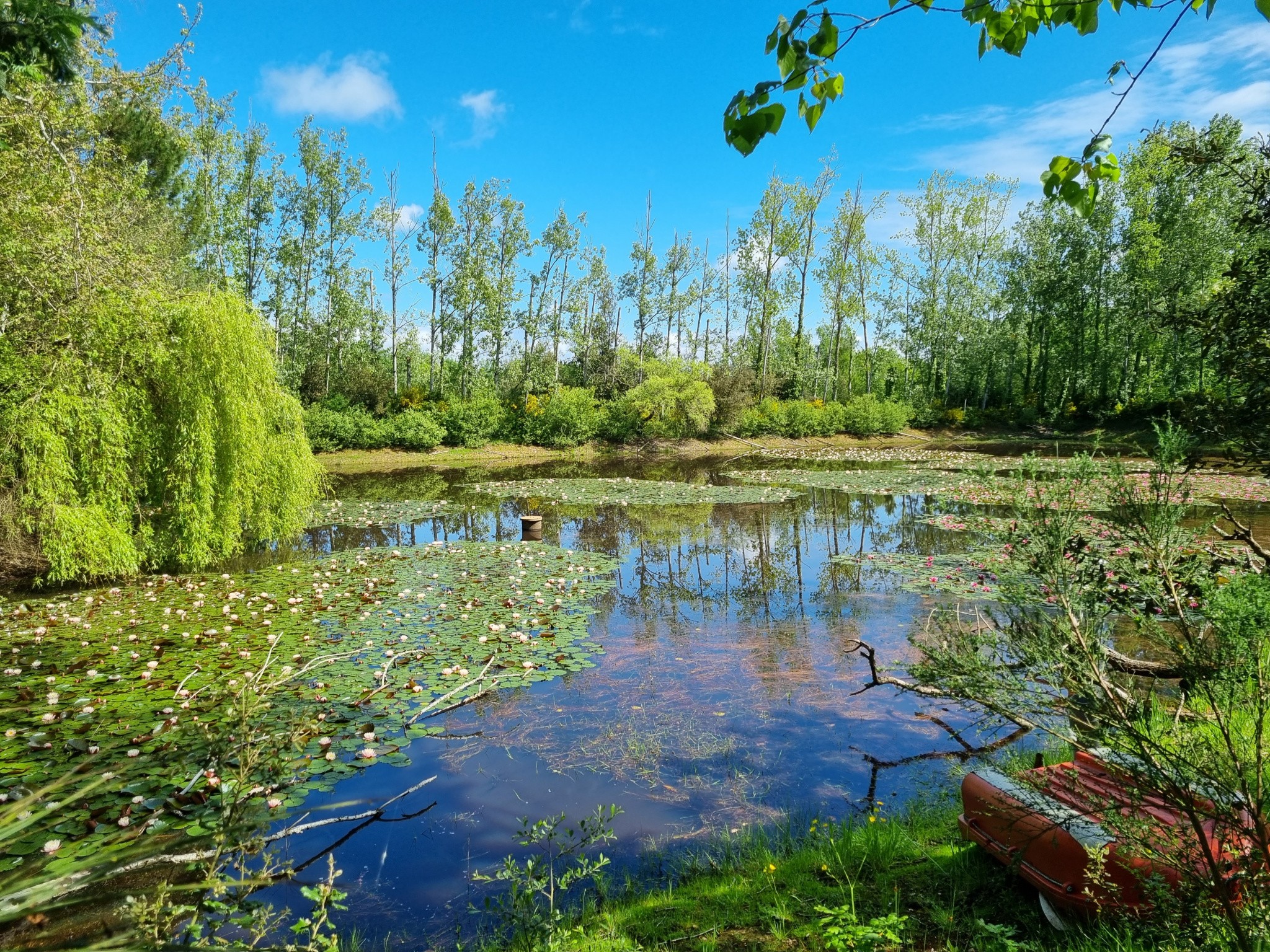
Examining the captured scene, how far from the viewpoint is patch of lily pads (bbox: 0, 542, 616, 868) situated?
410 centimetres

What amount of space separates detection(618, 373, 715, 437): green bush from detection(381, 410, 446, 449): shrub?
9.88 m

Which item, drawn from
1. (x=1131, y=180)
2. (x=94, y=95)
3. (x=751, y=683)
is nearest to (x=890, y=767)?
(x=751, y=683)

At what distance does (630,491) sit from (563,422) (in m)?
15.2

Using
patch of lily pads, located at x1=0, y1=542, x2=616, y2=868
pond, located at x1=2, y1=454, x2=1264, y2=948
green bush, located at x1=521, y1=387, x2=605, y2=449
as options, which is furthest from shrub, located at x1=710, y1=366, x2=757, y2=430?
patch of lily pads, located at x1=0, y1=542, x2=616, y2=868

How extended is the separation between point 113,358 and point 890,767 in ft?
34.8

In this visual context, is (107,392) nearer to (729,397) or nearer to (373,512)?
(373,512)

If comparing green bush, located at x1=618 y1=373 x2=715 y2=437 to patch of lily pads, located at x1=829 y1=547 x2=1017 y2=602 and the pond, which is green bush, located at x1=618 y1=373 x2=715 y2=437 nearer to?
the pond

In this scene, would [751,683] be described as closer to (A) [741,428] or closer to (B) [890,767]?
(B) [890,767]

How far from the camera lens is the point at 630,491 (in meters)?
19.6

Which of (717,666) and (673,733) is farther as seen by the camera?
(717,666)

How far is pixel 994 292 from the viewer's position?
134 ft

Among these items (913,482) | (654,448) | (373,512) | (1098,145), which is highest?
(1098,145)

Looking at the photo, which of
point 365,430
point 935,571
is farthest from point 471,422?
point 935,571

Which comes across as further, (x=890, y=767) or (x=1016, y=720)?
(x=890, y=767)
